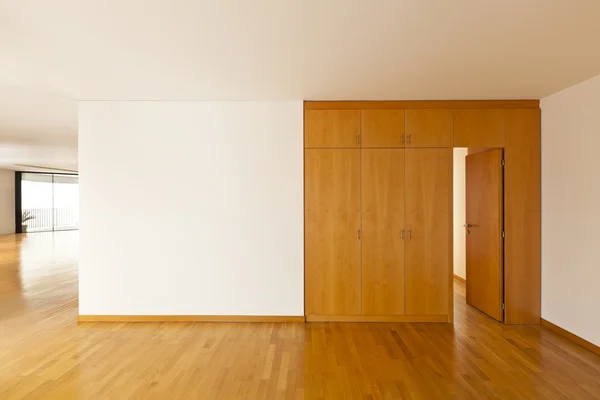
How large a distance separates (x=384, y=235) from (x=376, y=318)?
1002 mm

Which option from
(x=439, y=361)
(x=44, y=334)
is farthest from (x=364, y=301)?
(x=44, y=334)

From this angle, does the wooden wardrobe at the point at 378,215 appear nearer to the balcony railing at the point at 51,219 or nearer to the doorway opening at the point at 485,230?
the doorway opening at the point at 485,230

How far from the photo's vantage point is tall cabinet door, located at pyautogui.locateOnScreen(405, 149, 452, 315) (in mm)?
4480

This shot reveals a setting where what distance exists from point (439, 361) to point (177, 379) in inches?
89.7

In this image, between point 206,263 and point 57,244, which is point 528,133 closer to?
point 206,263

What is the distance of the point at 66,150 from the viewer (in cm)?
895

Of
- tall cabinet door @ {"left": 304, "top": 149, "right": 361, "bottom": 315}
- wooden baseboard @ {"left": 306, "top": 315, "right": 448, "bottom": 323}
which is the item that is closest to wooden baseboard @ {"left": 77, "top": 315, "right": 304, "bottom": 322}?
wooden baseboard @ {"left": 306, "top": 315, "right": 448, "bottom": 323}

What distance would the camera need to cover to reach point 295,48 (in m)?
2.95

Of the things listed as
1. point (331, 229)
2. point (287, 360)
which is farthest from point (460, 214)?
point (287, 360)

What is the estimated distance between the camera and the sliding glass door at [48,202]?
15.4 m

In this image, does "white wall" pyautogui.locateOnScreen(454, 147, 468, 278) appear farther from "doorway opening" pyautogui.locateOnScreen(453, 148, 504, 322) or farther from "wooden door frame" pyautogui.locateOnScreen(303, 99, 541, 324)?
"wooden door frame" pyautogui.locateOnScreen(303, 99, 541, 324)

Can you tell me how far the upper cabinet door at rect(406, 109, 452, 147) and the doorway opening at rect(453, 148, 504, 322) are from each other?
667 millimetres

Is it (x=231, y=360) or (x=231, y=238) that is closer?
(x=231, y=360)

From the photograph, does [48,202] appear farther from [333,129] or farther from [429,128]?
[429,128]
